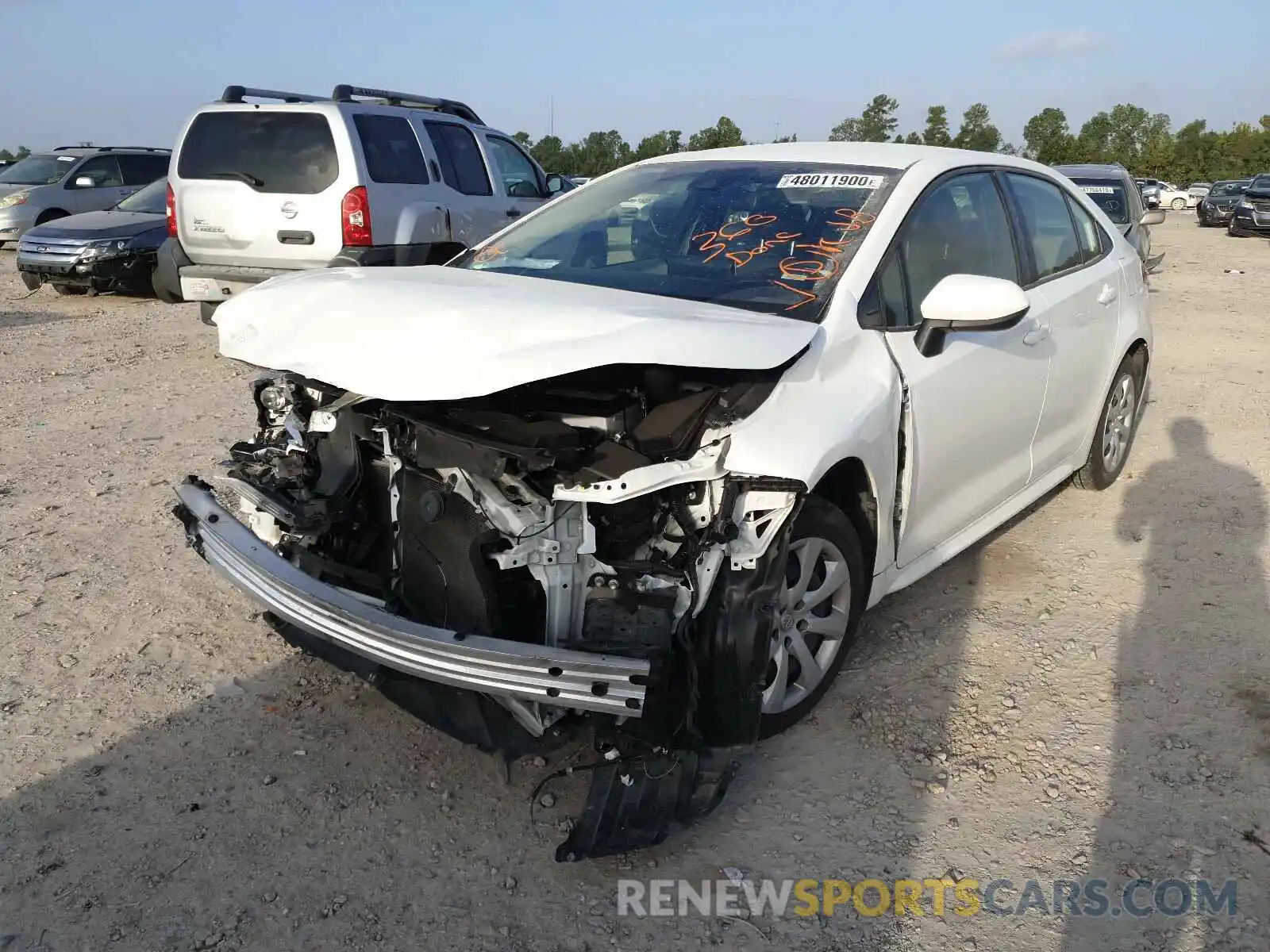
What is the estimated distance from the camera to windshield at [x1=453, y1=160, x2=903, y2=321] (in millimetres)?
3414

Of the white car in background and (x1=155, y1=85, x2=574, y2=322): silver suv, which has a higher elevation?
(x1=155, y1=85, x2=574, y2=322): silver suv

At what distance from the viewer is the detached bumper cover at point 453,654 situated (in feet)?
8.29

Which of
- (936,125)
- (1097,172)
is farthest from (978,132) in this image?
(1097,172)

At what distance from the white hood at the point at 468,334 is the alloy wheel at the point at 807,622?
26.5 inches

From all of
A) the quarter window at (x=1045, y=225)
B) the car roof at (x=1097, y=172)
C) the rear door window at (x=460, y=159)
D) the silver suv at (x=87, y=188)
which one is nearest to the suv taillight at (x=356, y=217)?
the rear door window at (x=460, y=159)

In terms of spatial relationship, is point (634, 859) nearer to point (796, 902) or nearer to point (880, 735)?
point (796, 902)

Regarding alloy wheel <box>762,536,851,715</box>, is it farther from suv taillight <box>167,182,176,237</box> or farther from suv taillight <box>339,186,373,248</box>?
suv taillight <box>167,182,176,237</box>

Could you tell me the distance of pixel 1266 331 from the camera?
10789 mm

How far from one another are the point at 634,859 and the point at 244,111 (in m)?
7.74

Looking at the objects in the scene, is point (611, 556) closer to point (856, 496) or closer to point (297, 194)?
point (856, 496)

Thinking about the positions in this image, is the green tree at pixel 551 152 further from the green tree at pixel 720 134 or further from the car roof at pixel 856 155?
the car roof at pixel 856 155

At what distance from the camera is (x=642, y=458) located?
8.96 feet

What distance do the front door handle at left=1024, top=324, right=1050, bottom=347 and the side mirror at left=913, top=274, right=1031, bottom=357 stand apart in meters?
0.76

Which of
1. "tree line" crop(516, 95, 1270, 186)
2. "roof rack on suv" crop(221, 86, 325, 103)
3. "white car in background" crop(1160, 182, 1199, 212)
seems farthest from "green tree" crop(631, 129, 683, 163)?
"roof rack on suv" crop(221, 86, 325, 103)
